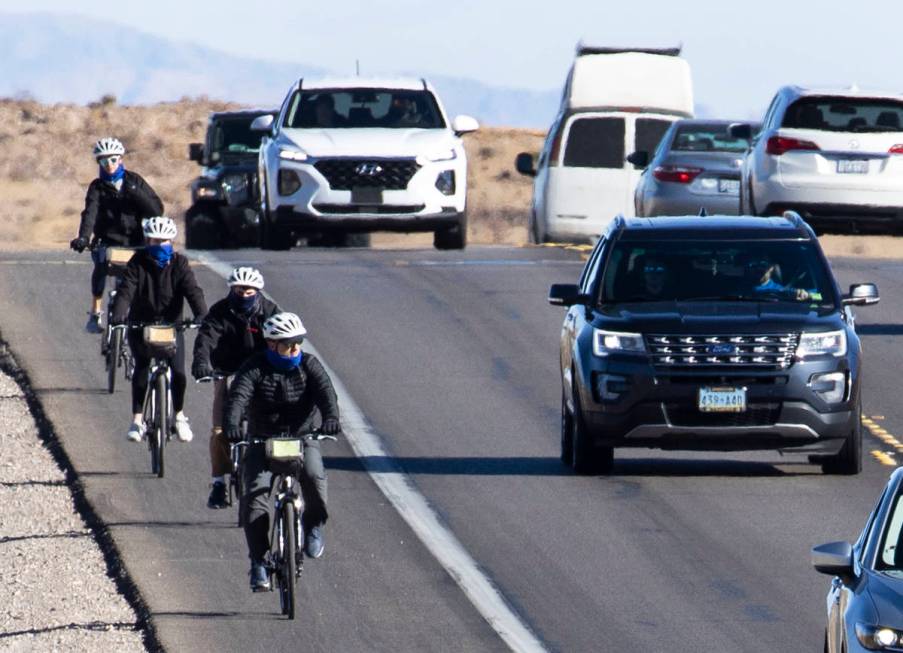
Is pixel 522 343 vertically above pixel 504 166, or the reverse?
pixel 522 343

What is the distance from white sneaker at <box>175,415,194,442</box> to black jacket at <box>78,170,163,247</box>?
135 inches

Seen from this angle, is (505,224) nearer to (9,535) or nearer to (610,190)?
(610,190)

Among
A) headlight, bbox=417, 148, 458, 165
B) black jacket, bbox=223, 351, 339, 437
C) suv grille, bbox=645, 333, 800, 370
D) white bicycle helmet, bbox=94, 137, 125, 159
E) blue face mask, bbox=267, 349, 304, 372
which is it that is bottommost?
headlight, bbox=417, 148, 458, 165

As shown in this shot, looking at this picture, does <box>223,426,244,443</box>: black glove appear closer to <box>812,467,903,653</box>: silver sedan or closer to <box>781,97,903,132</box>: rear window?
<box>812,467,903,653</box>: silver sedan

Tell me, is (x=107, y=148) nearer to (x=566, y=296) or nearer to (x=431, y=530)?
(x=566, y=296)

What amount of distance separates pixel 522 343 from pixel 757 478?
22.6 feet

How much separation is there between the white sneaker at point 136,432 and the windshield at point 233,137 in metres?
16.2

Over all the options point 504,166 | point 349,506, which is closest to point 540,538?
point 349,506

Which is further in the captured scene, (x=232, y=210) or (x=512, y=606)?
(x=232, y=210)

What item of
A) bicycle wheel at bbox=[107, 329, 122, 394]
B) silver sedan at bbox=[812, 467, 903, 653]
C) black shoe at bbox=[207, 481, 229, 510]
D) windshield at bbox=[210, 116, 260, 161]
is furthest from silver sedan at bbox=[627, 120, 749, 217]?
silver sedan at bbox=[812, 467, 903, 653]

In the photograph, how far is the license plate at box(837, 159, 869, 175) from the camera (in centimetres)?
2798

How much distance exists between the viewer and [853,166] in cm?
2802

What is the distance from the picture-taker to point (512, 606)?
46.1 ft

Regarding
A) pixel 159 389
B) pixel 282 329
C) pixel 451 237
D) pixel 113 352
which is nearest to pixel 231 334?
pixel 282 329
